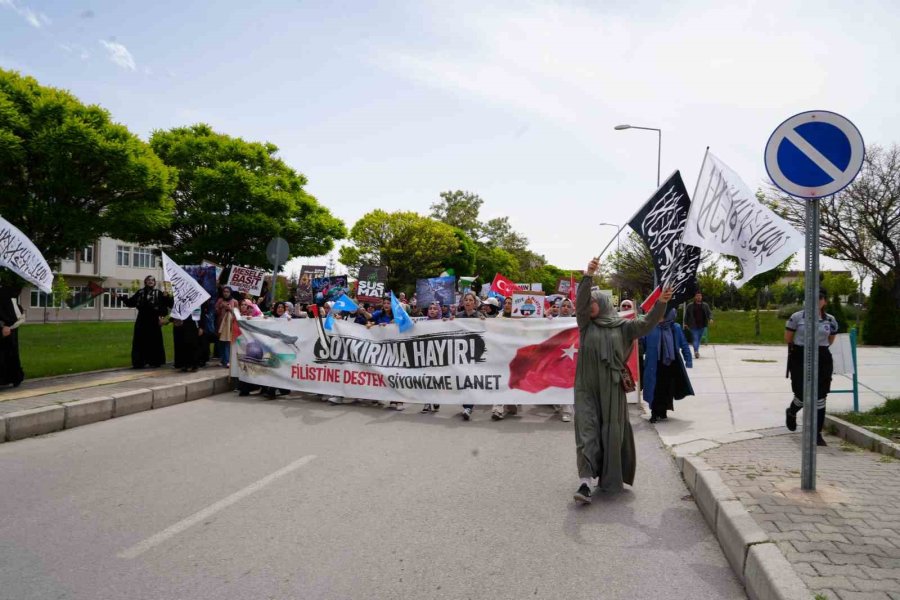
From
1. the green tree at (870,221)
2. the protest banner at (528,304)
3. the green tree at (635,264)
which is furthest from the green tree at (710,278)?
the protest banner at (528,304)

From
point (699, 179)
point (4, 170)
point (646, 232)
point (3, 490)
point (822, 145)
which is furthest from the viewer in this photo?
point (4, 170)

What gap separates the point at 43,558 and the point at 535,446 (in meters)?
5.05

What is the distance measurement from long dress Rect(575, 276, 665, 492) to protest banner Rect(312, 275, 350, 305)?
41.8 ft

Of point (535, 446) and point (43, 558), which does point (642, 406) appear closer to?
point (535, 446)

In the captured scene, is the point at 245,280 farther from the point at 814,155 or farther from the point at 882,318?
the point at 882,318

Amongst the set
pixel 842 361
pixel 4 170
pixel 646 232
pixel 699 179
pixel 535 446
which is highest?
pixel 4 170

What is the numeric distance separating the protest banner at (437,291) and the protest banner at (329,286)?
2.12 metres

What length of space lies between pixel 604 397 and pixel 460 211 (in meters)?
84.2

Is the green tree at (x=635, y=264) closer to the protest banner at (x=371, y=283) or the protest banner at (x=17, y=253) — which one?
the protest banner at (x=371, y=283)

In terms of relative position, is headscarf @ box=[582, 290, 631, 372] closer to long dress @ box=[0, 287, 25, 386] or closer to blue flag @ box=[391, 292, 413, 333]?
blue flag @ box=[391, 292, 413, 333]

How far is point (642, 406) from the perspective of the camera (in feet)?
34.1

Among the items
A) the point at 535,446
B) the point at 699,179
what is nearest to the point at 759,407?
the point at 535,446

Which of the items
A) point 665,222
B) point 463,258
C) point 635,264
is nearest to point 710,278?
point 635,264

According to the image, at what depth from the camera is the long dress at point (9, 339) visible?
9938 millimetres
